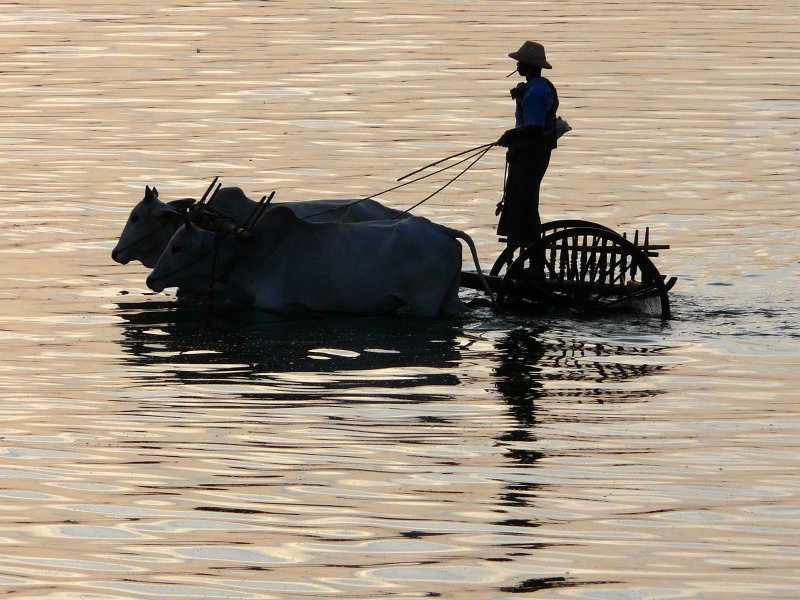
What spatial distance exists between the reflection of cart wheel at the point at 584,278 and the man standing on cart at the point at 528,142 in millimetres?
281

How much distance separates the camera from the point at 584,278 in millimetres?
15094

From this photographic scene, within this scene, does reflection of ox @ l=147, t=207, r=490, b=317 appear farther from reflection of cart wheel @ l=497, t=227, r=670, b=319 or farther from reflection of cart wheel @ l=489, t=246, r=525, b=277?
reflection of cart wheel @ l=497, t=227, r=670, b=319

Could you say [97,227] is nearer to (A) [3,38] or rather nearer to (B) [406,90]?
(B) [406,90]

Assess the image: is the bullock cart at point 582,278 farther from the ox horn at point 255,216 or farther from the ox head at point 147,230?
the ox head at point 147,230

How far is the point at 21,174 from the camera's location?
23.8 m

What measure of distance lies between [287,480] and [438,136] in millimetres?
16430

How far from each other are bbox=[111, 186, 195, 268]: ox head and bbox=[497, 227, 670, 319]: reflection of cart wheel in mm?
3366

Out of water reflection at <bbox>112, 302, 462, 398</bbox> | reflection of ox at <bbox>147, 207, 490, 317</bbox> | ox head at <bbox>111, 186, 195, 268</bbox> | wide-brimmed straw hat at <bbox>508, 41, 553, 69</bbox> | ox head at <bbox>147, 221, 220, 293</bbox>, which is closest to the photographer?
water reflection at <bbox>112, 302, 462, 398</bbox>

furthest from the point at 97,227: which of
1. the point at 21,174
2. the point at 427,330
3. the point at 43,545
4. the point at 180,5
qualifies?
the point at 180,5

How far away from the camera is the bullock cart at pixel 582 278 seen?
14867 millimetres

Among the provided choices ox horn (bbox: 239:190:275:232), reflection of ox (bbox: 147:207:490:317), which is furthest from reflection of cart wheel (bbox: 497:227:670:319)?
ox horn (bbox: 239:190:275:232)

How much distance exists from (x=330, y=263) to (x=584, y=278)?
2.21 m

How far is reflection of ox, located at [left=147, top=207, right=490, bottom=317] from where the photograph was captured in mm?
15398

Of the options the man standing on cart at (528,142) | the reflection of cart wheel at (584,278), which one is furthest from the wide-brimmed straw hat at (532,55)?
the reflection of cart wheel at (584,278)
